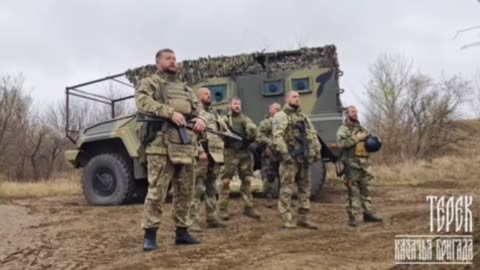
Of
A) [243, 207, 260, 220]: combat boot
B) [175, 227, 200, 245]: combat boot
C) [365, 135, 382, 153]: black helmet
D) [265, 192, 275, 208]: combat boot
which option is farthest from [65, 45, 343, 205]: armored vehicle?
[175, 227, 200, 245]: combat boot

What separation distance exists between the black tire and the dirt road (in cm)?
64

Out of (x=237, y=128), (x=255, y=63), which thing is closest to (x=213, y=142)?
(x=237, y=128)

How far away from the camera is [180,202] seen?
19.6ft

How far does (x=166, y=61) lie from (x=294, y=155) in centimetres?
216

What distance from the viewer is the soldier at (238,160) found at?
328 inches

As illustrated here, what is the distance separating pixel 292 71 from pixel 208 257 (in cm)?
607

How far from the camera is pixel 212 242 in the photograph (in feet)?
20.4

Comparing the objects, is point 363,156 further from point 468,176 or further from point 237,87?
point 468,176

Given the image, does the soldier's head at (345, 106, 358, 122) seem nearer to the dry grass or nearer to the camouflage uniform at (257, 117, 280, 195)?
the camouflage uniform at (257, 117, 280, 195)

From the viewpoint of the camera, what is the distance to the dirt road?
4.99 metres

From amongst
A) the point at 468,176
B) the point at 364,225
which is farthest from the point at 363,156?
the point at 468,176

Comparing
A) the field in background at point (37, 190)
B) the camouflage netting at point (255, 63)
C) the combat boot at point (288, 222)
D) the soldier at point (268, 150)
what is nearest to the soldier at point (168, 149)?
the combat boot at point (288, 222)

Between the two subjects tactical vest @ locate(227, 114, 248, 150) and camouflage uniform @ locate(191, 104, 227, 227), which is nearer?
camouflage uniform @ locate(191, 104, 227, 227)

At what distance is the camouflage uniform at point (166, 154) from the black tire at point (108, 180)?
189 inches
